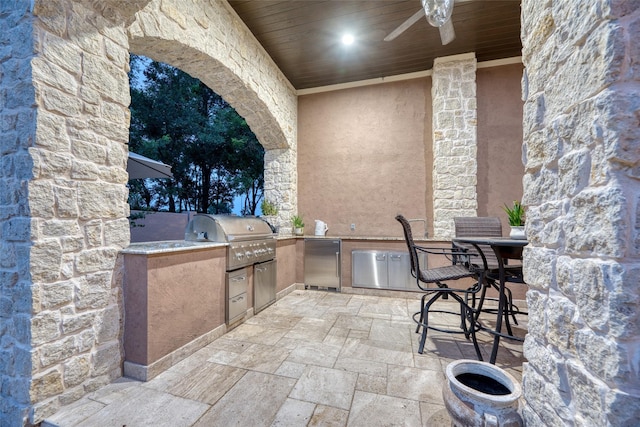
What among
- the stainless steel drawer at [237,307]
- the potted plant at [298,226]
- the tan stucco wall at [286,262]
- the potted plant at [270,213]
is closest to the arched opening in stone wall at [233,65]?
the potted plant at [270,213]

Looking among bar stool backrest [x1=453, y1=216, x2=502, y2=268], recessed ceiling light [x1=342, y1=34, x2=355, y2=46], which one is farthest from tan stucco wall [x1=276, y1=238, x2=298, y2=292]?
recessed ceiling light [x1=342, y1=34, x2=355, y2=46]

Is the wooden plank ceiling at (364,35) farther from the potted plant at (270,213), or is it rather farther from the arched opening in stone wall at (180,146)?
the arched opening in stone wall at (180,146)

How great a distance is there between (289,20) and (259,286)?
3.24 m

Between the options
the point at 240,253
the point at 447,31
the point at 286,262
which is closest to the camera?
the point at 447,31

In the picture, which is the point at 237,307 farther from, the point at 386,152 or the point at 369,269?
the point at 386,152

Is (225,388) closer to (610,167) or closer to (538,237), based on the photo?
(538,237)

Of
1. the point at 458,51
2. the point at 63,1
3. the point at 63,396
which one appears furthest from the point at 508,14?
the point at 63,396

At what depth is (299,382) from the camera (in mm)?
1800

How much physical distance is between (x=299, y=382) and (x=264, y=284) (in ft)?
5.44

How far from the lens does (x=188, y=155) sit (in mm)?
9039

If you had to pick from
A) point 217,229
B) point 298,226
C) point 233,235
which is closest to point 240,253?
point 233,235

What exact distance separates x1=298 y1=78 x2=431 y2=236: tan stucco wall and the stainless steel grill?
1858 millimetres

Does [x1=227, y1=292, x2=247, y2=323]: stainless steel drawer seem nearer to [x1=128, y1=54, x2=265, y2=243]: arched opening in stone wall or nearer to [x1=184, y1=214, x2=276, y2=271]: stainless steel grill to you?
[x1=184, y1=214, x2=276, y2=271]: stainless steel grill

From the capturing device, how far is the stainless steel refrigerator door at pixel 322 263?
415cm
